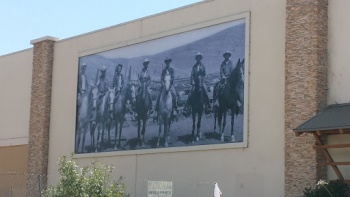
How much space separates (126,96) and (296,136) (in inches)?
360

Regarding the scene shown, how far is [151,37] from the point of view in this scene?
88.1ft

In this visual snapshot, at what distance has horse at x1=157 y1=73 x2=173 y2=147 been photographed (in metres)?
25.4

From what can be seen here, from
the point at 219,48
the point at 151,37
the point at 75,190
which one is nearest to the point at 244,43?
the point at 219,48

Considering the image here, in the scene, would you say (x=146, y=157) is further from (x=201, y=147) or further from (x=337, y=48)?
(x=337, y=48)

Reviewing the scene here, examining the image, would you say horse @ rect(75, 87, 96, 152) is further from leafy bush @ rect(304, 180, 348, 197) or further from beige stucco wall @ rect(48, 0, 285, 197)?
leafy bush @ rect(304, 180, 348, 197)

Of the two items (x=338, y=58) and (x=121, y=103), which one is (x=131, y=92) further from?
(x=338, y=58)

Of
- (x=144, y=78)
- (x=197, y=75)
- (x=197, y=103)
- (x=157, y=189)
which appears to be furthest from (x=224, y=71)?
(x=157, y=189)

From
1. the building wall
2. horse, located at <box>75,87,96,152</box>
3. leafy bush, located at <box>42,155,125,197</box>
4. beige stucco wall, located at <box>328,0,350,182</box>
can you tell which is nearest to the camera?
leafy bush, located at <box>42,155,125,197</box>

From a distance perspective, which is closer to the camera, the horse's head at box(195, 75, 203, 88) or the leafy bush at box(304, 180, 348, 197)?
the leafy bush at box(304, 180, 348, 197)

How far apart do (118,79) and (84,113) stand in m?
2.49

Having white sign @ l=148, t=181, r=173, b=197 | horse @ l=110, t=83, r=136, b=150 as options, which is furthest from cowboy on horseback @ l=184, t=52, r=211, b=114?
white sign @ l=148, t=181, r=173, b=197

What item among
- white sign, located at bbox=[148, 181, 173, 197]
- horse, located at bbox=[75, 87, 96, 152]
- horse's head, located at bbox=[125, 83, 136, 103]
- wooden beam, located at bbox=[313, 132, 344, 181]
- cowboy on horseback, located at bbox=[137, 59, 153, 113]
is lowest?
white sign, located at bbox=[148, 181, 173, 197]

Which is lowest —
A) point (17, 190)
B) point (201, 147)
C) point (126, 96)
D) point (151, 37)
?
point (17, 190)

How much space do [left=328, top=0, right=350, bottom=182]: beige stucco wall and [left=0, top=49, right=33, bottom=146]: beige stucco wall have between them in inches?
652
